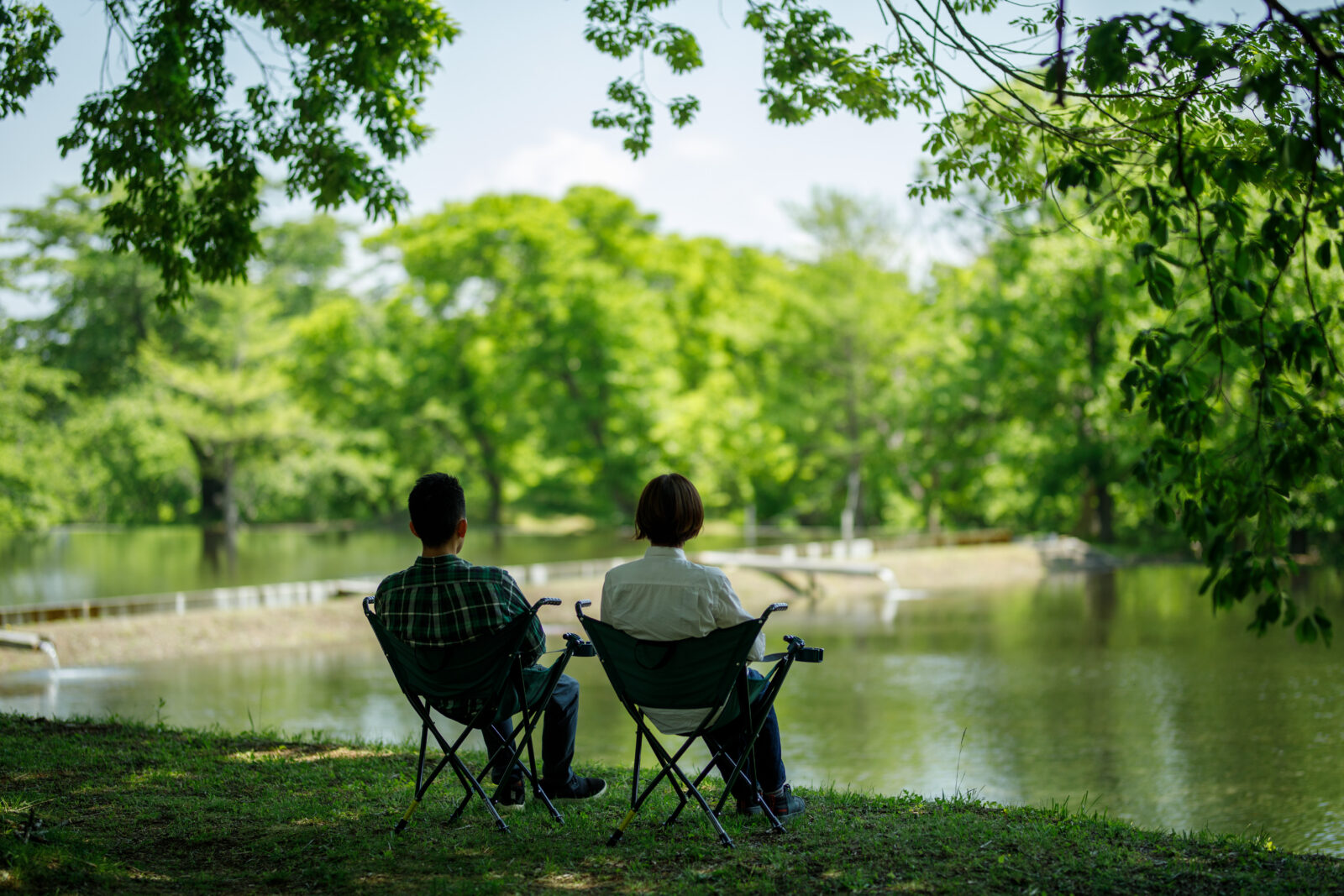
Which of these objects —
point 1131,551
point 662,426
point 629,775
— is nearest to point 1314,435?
point 629,775

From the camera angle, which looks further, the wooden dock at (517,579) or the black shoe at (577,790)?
the wooden dock at (517,579)

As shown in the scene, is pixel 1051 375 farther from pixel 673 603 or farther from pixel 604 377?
pixel 673 603

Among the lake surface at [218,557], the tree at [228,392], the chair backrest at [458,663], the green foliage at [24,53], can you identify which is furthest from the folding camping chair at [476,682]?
the tree at [228,392]

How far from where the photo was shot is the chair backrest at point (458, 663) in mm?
3939

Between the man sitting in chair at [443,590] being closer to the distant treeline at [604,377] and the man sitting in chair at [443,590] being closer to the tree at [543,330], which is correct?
the distant treeline at [604,377]

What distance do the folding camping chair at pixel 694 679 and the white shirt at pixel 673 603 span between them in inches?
2.8

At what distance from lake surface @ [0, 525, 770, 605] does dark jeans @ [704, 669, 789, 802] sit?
1672 cm

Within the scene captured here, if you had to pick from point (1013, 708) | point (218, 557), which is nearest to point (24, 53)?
point (1013, 708)

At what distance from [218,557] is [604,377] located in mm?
12273

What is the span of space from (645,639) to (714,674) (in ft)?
0.86

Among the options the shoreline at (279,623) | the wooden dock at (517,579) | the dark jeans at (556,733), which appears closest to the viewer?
the dark jeans at (556,733)

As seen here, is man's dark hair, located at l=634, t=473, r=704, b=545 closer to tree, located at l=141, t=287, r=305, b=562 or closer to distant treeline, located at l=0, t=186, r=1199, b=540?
distant treeline, located at l=0, t=186, r=1199, b=540

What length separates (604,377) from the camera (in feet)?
111

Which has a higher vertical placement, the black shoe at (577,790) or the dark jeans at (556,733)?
the dark jeans at (556,733)
